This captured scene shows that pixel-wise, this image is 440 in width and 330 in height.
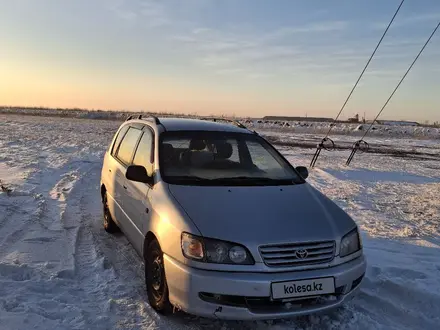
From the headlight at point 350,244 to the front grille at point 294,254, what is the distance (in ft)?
0.69

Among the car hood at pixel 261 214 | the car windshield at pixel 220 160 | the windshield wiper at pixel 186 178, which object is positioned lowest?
the car hood at pixel 261 214

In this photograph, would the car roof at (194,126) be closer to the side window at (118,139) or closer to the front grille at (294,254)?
the side window at (118,139)

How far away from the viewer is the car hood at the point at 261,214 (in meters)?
3.38

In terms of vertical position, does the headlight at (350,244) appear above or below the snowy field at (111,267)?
Result: above

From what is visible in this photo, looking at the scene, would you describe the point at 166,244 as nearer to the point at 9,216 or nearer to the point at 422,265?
the point at 422,265

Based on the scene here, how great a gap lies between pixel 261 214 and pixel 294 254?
47 cm

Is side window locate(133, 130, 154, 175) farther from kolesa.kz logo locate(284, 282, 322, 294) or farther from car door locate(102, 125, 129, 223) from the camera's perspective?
kolesa.kz logo locate(284, 282, 322, 294)

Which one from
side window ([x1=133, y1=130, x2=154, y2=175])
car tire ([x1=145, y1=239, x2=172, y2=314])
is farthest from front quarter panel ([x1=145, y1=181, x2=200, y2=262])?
side window ([x1=133, y1=130, x2=154, y2=175])

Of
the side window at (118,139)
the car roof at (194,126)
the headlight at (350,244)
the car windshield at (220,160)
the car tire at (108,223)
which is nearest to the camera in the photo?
the headlight at (350,244)

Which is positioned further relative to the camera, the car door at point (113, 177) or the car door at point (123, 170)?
the car door at point (113, 177)

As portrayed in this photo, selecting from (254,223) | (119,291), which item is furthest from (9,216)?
(254,223)

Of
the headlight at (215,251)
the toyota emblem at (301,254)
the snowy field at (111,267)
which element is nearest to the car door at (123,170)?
the snowy field at (111,267)

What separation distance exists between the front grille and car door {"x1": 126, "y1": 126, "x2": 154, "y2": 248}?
1345mm

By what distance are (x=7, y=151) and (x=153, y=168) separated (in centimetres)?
1278
